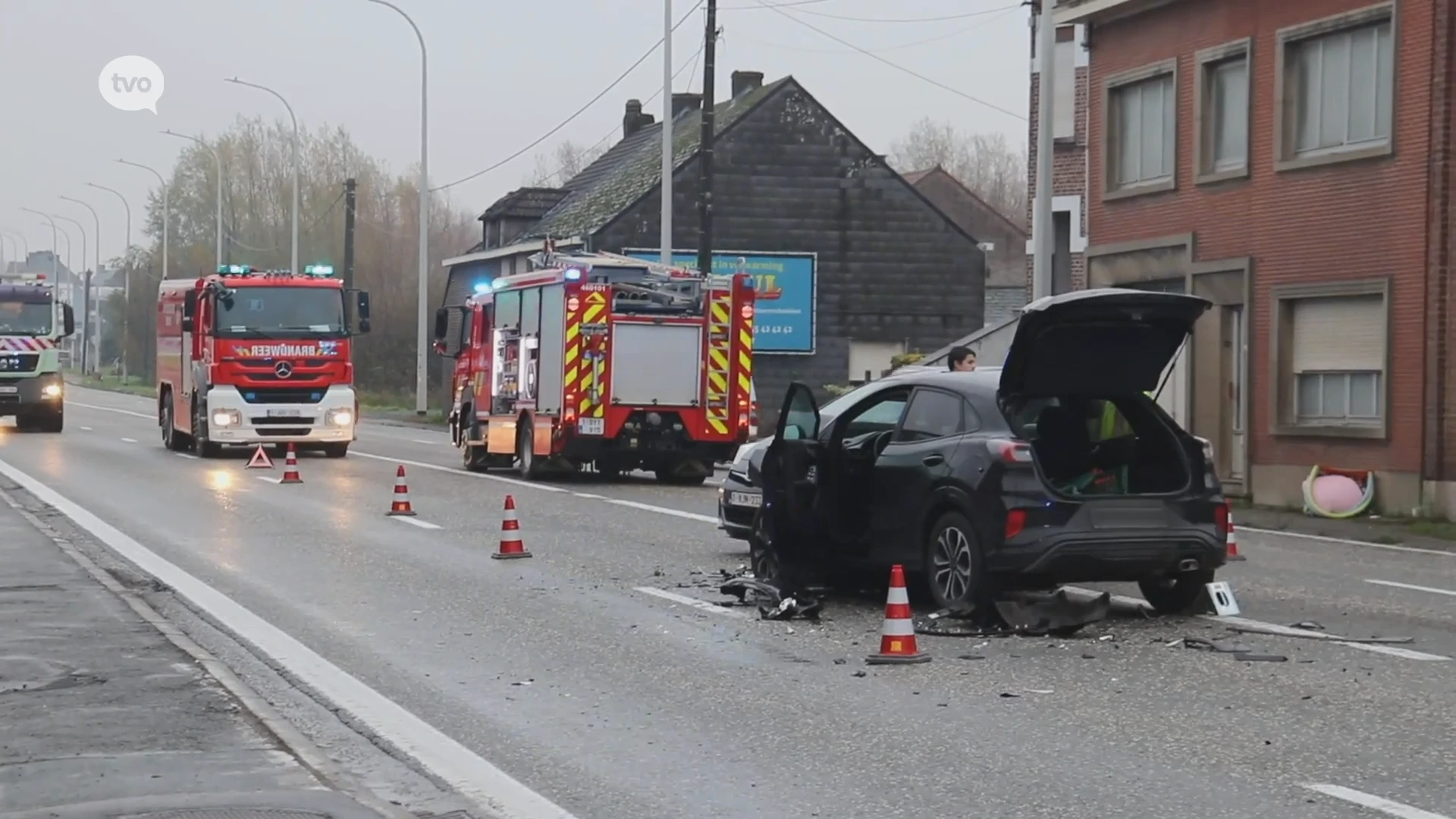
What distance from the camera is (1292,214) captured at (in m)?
23.8

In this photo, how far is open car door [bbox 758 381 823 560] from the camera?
12430 mm

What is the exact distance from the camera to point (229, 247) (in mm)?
81688

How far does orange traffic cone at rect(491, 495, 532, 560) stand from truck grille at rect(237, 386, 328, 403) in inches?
588

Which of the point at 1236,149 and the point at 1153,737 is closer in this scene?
the point at 1153,737

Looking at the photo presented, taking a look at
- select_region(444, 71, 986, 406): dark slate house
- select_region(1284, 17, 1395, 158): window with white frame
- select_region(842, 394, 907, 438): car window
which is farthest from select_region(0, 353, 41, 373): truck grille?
select_region(842, 394, 907, 438): car window

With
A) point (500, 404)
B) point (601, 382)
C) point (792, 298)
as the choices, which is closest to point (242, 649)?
point (601, 382)

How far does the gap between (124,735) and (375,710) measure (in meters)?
1.22

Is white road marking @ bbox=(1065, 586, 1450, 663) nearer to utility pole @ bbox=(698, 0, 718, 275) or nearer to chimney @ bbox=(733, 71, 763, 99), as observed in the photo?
utility pole @ bbox=(698, 0, 718, 275)

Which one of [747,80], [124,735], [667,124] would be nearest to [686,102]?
[747,80]

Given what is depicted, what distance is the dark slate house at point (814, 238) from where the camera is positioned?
49125 mm

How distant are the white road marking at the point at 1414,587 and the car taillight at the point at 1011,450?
4025 millimetres

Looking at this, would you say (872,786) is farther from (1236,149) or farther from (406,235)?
(406,235)

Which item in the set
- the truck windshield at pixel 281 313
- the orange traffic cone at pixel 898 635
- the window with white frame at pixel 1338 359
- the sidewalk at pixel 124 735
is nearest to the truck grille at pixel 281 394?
the truck windshield at pixel 281 313

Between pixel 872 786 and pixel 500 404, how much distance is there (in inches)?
784
